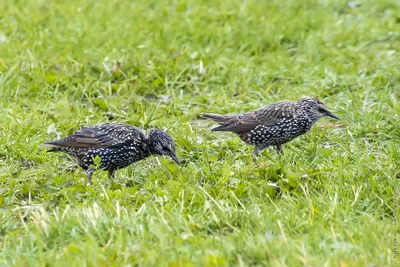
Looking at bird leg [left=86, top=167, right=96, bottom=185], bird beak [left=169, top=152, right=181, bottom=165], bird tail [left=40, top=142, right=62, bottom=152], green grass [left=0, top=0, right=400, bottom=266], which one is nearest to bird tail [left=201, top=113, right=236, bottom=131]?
green grass [left=0, top=0, right=400, bottom=266]

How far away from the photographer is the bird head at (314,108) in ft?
25.4

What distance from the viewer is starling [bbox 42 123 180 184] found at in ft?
23.3

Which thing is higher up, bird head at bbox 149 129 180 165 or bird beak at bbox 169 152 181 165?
bird head at bbox 149 129 180 165

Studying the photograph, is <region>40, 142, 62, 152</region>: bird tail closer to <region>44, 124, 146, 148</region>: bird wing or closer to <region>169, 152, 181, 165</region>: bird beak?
<region>44, 124, 146, 148</region>: bird wing

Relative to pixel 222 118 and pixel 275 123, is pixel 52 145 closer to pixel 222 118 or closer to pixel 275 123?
pixel 222 118

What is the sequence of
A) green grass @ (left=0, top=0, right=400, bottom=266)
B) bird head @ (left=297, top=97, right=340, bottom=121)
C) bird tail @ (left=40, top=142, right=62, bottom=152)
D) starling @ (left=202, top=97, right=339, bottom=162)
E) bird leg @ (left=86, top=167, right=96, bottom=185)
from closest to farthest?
1. green grass @ (left=0, top=0, right=400, bottom=266)
2. bird leg @ (left=86, top=167, right=96, bottom=185)
3. bird tail @ (left=40, top=142, right=62, bottom=152)
4. starling @ (left=202, top=97, right=339, bottom=162)
5. bird head @ (left=297, top=97, right=340, bottom=121)

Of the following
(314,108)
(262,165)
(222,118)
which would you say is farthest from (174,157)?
(314,108)

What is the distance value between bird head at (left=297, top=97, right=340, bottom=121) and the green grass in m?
0.26

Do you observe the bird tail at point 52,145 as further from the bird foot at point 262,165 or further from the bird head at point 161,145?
the bird foot at point 262,165

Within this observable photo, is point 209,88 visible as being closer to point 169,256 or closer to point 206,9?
point 206,9

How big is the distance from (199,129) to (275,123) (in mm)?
1048

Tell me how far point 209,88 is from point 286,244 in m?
4.31

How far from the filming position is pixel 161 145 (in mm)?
7113

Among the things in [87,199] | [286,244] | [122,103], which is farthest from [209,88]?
[286,244]
